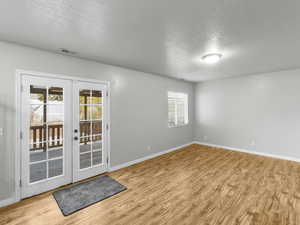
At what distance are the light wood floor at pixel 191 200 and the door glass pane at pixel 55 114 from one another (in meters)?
1.33

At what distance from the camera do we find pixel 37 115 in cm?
249

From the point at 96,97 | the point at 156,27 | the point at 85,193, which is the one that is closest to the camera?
the point at 156,27

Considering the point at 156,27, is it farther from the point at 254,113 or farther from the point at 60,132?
the point at 254,113

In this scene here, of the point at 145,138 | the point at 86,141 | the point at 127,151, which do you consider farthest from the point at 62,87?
the point at 145,138

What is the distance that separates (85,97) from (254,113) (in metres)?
5.12

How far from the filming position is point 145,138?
4090 mm

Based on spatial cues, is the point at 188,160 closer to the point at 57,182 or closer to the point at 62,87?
the point at 57,182

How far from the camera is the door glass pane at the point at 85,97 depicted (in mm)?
2977

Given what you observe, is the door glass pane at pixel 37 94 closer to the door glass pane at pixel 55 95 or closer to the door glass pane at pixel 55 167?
the door glass pane at pixel 55 95

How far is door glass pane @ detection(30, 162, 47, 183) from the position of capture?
97.8 inches

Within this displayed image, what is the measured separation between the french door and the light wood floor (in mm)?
378

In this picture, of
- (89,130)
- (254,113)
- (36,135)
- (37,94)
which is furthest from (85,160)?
(254,113)

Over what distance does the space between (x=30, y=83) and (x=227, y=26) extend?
10.7ft

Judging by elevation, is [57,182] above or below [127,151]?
below
